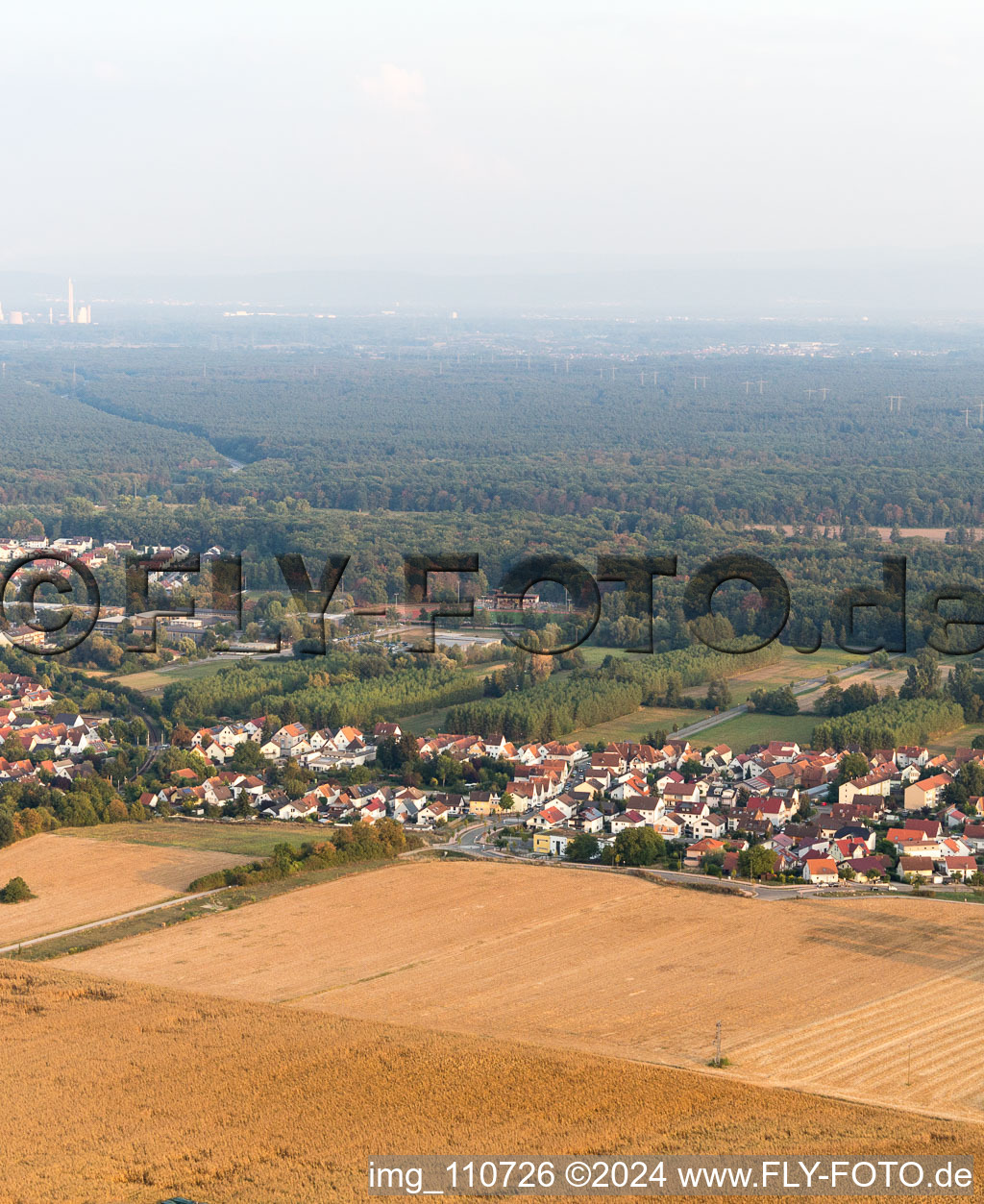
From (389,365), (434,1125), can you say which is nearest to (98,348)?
(389,365)

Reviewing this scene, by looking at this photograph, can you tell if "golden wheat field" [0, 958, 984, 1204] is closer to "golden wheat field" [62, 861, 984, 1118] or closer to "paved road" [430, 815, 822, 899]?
"golden wheat field" [62, 861, 984, 1118]

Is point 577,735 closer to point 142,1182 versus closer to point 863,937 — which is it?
point 863,937

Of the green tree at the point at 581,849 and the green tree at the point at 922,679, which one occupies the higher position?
the green tree at the point at 922,679

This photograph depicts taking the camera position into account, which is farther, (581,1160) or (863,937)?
(863,937)

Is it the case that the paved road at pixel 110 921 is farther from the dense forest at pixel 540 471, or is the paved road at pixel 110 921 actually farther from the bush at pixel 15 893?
the dense forest at pixel 540 471

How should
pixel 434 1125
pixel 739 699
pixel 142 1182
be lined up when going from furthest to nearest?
pixel 739 699, pixel 434 1125, pixel 142 1182

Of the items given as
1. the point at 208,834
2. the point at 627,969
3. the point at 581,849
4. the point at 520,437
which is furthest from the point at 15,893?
the point at 520,437

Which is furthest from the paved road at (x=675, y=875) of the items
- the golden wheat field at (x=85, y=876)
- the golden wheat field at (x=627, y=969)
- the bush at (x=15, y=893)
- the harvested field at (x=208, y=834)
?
the bush at (x=15, y=893)
